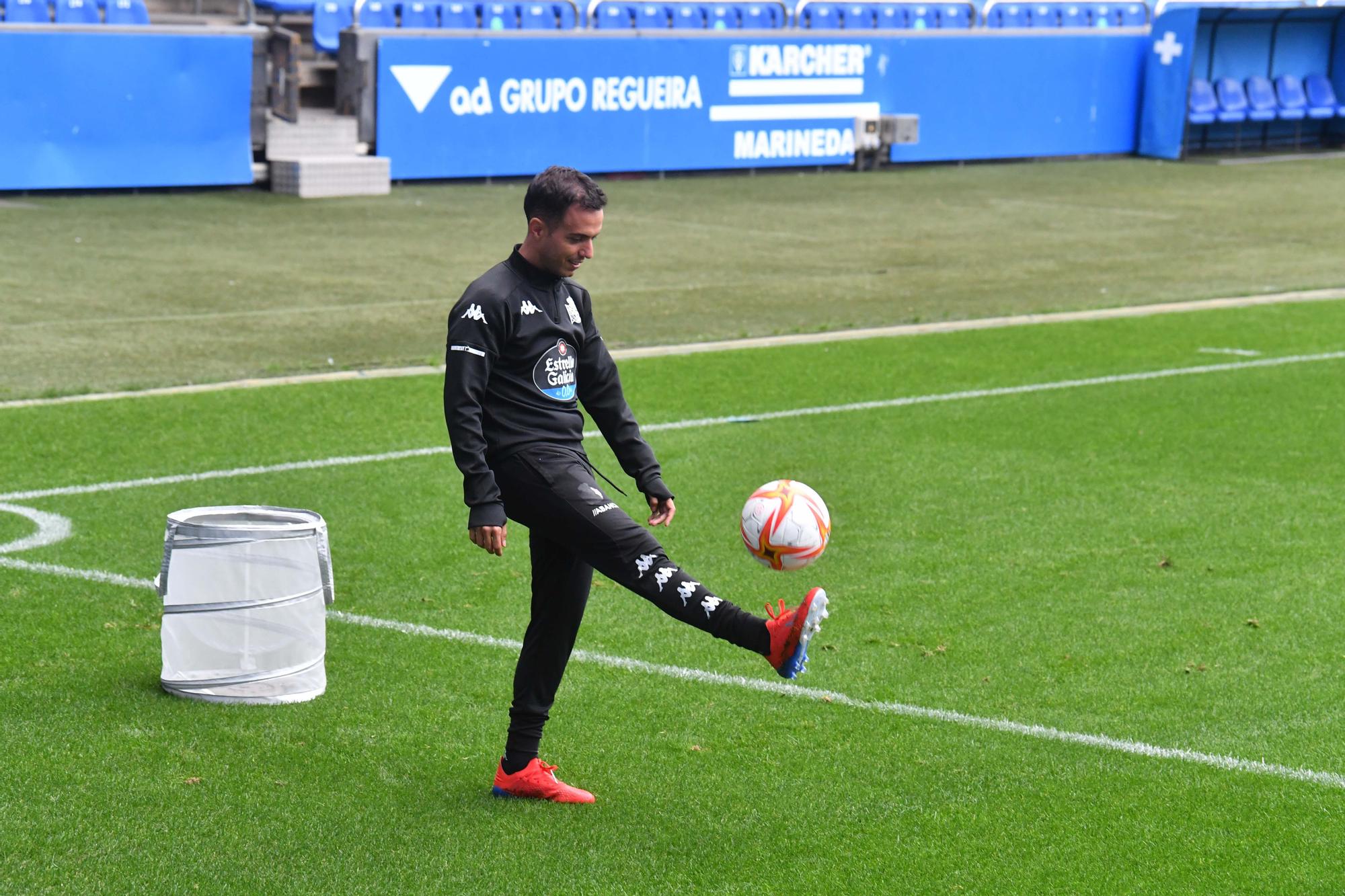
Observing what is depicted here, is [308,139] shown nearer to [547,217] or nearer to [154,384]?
[154,384]

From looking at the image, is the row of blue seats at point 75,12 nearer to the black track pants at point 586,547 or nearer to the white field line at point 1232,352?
the white field line at point 1232,352

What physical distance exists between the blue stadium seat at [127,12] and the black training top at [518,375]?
2001cm

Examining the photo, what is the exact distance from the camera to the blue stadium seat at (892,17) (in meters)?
33.2

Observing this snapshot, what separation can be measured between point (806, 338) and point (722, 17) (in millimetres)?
17408

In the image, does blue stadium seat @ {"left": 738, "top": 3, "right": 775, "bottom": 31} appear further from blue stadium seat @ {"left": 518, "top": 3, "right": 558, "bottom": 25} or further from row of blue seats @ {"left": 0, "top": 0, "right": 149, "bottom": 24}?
row of blue seats @ {"left": 0, "top": 0, "right": 149, "bottom": 24}

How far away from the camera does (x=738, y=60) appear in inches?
1149

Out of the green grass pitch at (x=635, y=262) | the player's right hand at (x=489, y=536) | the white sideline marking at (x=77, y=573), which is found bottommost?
the green grass pitch at (x=635, y=262)

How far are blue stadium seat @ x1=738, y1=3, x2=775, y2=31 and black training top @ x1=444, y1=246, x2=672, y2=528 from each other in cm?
2667

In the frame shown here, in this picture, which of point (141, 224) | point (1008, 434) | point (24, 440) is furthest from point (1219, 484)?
point (141, 224)

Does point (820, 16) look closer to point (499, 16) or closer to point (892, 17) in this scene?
point (892, 17)

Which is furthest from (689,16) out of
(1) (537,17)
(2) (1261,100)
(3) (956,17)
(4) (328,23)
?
(2) (1261,100)

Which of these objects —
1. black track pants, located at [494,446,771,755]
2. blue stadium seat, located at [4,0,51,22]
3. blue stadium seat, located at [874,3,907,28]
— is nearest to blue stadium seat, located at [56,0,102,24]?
blue stadium seat, located at [4,0,51,22]

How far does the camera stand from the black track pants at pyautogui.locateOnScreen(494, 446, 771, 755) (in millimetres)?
5258

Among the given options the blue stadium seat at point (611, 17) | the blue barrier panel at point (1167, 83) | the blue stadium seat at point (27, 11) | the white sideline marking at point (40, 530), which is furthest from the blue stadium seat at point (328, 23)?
the white sideline marking at point (40, 530)
